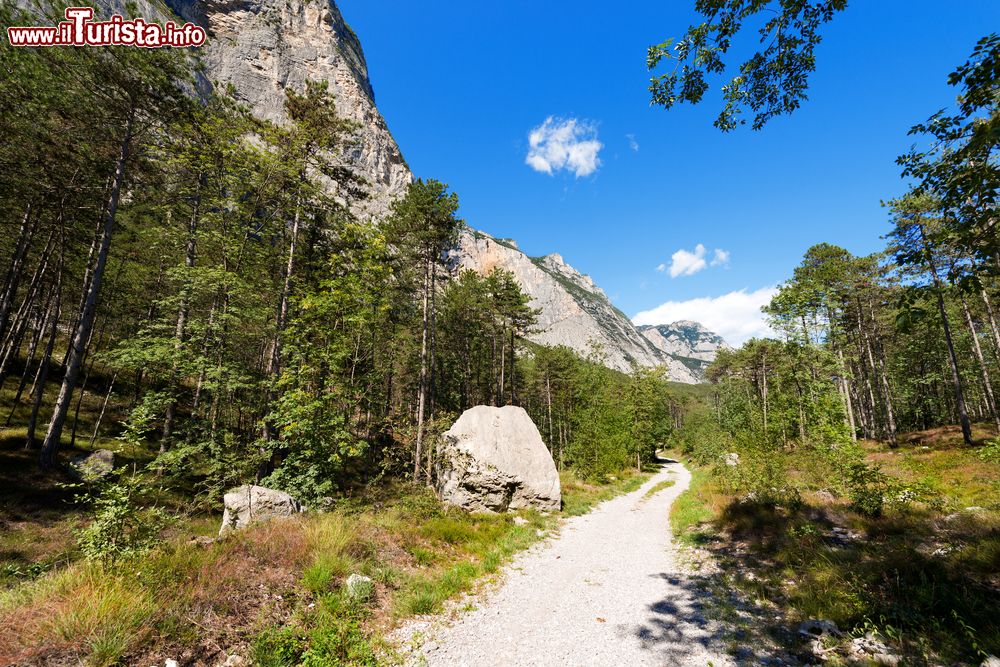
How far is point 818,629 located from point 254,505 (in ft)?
39.1

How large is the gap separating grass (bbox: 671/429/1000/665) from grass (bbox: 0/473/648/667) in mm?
6074

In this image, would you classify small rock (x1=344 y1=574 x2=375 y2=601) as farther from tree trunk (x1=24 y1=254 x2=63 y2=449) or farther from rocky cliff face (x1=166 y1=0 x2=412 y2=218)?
rocky cliff face (x1=166 y1=0 x2=412 y2=218)

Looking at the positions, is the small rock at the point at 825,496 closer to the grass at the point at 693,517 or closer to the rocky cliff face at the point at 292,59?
the grass at the point at 693,517

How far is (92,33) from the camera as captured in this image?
12.0 m

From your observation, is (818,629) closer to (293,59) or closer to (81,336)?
(81,336)

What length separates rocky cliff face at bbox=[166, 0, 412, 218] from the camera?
9181 cm

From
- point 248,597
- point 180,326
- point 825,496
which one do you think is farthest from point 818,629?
point 180,326

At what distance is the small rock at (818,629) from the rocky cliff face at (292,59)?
9079 cm

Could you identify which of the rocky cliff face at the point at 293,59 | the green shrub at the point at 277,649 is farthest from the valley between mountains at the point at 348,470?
the rocky cliff face at the point at 293,59

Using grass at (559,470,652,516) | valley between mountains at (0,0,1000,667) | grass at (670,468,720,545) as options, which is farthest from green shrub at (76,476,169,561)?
grass at (559,470,652,516)

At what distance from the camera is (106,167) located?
14.2 m

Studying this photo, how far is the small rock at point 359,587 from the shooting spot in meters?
6.07

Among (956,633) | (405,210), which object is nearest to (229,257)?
(405,210)

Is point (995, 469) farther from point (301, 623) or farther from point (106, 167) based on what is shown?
point (106, 167)
